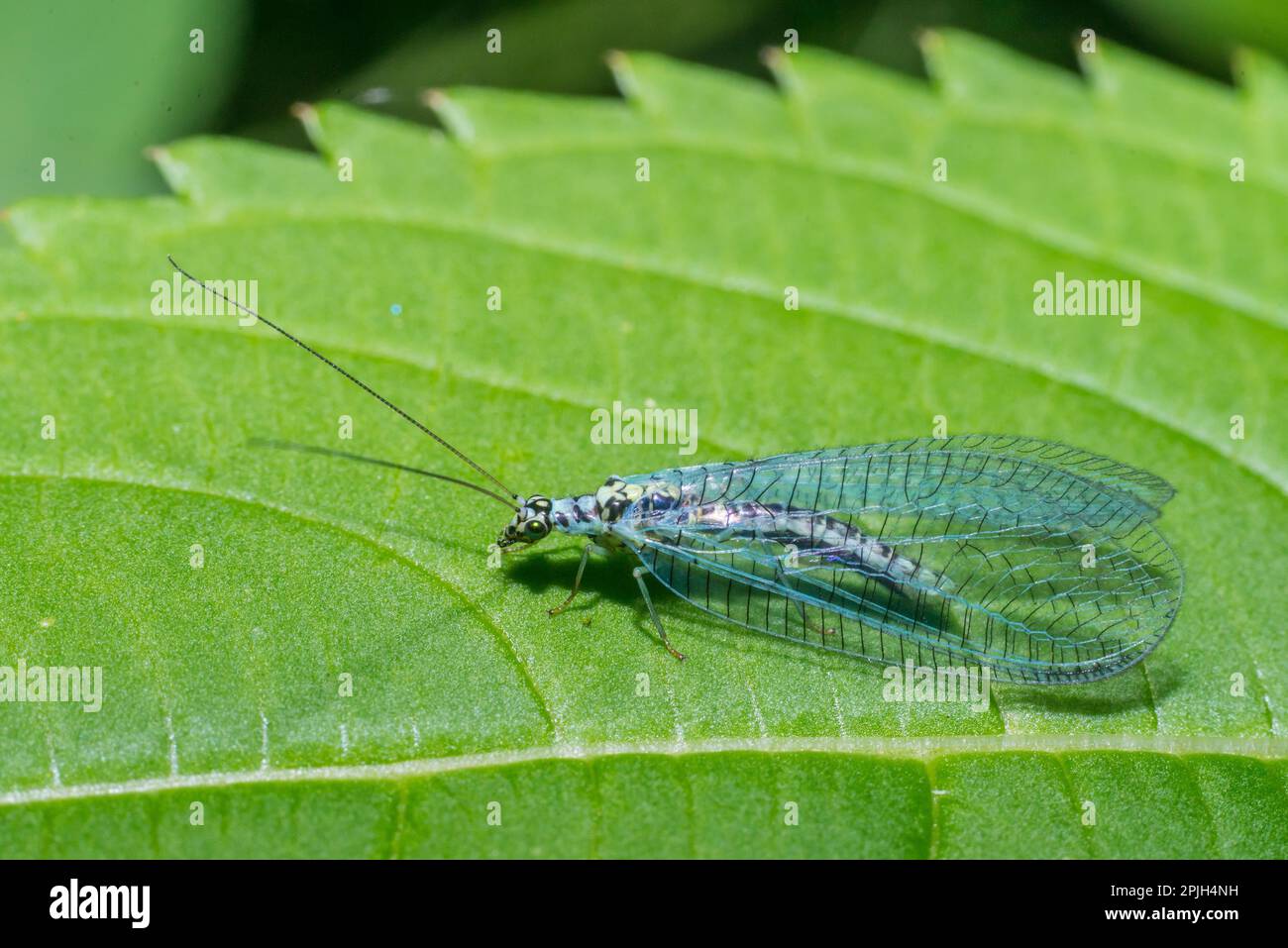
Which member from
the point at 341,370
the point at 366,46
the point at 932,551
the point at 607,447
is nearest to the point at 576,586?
the point at 607,447

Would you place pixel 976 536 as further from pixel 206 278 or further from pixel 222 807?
pixel 206 278

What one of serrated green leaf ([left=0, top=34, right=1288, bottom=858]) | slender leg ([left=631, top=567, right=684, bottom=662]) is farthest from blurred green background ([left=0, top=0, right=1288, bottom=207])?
slender leg ([left=631, top=567, right=684, bottom=662])

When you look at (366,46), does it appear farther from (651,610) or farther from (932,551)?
(932,551)

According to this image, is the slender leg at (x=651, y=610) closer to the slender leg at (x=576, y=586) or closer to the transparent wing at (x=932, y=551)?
the transparent wing at (x=932, y=551)

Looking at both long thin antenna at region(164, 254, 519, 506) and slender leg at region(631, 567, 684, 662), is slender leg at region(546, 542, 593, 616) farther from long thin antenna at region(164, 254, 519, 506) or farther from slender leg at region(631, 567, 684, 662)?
long thin antenna at region(164, 254, 519, 506)

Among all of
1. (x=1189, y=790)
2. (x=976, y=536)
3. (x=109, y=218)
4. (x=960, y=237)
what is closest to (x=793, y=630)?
(x=976, y=536)

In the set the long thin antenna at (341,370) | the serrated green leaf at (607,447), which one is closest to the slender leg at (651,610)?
the serrated green leaf at (607,447)
